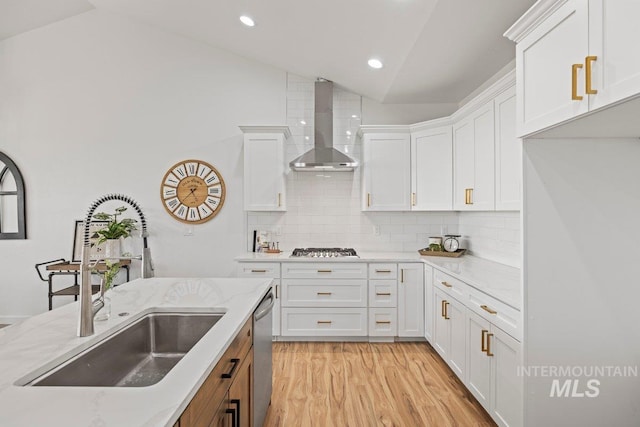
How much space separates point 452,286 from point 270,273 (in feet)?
5.91

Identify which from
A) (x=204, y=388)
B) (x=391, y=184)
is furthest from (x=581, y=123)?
(x=391, y=184)

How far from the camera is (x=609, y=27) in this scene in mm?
1232

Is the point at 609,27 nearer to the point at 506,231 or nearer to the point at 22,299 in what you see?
the point at 506,231

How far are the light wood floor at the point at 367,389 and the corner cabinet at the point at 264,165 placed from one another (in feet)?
5.28

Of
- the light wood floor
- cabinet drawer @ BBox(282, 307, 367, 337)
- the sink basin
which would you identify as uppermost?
the sink basin

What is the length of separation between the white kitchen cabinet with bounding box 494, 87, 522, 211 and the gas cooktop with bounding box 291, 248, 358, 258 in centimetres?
163

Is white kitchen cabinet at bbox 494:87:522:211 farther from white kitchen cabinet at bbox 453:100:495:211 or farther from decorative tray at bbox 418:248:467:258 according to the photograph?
decorative tray at bbox 418:248:467:258

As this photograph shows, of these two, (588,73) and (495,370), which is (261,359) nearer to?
(495,370)

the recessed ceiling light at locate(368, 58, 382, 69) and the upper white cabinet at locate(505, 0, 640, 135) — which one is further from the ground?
the recessed ceiling light at locate(368, 58, 382, 69)

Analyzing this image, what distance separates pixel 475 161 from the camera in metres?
3.14

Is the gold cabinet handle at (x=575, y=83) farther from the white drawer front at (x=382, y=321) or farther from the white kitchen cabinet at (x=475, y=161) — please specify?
the white drawer front at (x=382, y=321)

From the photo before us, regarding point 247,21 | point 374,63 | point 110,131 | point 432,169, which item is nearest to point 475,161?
point 432,169

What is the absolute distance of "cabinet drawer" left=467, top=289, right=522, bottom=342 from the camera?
186 centimetres

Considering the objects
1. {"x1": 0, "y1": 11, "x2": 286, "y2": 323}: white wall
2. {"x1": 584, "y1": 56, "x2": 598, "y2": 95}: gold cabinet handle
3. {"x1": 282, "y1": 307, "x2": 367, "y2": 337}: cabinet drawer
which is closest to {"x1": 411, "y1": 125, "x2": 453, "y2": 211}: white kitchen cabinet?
{"x1": 282, "y1": 307, "x2": 367, "y2": 337}: cabinet drawer
